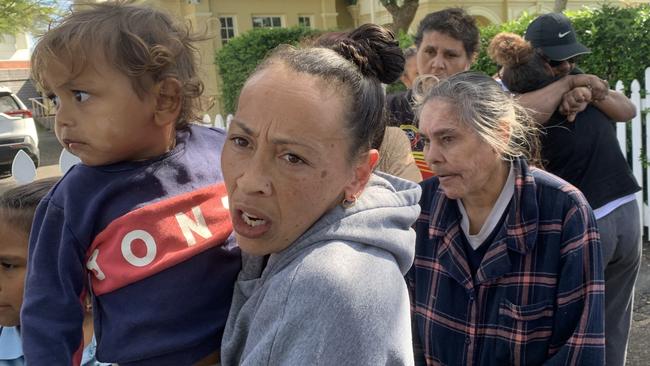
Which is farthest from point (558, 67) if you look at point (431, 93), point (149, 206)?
point (149, 206)

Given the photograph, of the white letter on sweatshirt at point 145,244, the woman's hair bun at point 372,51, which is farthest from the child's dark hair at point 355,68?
the white letter on sweatshirt at point 145,244

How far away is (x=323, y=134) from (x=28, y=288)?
84 cm

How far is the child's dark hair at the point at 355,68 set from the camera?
1.16m

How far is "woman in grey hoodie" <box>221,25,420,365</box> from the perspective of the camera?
1.03 m

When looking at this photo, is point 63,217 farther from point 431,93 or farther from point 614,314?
point 614,314

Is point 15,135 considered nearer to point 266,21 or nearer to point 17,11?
point 17,11

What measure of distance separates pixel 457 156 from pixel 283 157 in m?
1.25

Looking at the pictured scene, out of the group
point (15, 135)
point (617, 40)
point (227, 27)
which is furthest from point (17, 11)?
point (617, 40)

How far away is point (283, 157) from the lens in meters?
1.12

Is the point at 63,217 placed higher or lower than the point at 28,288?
higher

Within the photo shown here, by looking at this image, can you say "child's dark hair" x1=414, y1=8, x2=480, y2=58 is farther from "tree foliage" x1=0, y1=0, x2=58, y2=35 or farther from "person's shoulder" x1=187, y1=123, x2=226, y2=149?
"tree foliage" x1=0, y1=0, x2=58, y2=35

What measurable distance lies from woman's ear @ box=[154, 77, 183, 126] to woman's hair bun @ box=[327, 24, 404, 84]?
0.44 metres

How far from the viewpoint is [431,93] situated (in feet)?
7.65

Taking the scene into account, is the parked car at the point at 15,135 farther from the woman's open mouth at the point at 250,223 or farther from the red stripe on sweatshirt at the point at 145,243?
the woman's open mouth at the point at 250,223
